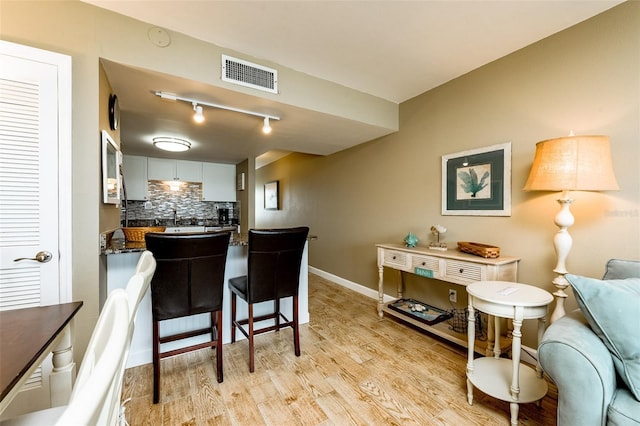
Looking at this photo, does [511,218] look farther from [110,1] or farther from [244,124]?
[110,1]

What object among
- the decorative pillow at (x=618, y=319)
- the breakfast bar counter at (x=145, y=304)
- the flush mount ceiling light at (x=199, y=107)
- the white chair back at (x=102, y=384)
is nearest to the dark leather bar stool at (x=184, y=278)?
the breakfast bar counter at (x=145, y=304)

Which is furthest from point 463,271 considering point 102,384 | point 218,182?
point 218,182

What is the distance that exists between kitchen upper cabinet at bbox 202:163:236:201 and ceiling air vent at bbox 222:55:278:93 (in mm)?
3245

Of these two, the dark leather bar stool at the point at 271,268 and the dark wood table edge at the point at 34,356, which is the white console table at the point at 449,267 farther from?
the dark wood table edge at the point at 34,356

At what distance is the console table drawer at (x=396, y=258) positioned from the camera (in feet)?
A: 8.75

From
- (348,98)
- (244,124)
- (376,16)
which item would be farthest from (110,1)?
(348,98)

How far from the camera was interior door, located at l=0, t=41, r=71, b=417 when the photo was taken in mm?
1388

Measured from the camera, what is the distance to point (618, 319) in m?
1.10

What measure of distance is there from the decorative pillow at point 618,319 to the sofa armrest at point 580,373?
0.04 m

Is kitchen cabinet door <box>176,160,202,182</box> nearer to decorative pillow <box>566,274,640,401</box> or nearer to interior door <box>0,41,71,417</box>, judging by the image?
interior door <box>0,41,71,417</box>

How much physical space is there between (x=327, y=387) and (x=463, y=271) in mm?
1364

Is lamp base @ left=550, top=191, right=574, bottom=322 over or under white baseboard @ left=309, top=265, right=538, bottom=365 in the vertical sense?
over

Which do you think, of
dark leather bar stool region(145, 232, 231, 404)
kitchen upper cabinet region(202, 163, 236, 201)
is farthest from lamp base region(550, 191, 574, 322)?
kitchen upper cabinet region(202, 163, 236, 201)

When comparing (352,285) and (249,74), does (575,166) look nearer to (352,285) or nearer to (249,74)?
(249,74)
